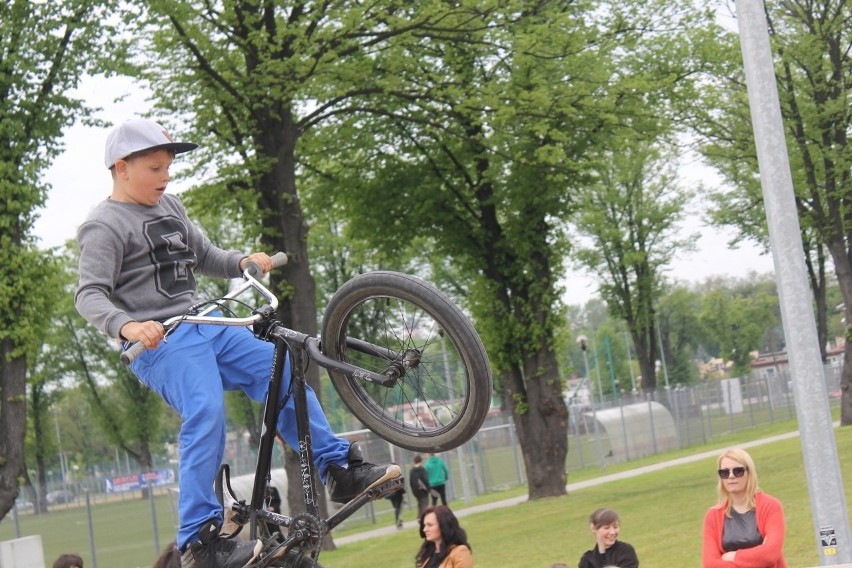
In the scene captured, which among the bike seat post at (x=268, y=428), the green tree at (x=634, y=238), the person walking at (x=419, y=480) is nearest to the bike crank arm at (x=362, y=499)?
the bike seat post at (x=268, y=428)

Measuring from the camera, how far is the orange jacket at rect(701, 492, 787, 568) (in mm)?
6973

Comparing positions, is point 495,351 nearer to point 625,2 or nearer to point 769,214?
point 625,2

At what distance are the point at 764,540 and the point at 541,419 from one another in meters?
19.7

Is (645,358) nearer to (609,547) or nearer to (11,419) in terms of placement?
(11,419)

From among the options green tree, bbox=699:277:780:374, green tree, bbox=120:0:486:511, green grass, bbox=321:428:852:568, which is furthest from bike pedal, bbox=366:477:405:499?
green tree, bbox=699:277:780:374

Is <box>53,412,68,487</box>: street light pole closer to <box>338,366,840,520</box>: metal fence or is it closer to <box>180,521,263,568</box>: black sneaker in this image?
<box>338,366,840,520</box>: metal fence

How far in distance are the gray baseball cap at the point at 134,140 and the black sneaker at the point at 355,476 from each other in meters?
1.54

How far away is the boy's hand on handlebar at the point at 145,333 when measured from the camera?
14.9ft

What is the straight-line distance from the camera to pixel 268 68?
18125mm

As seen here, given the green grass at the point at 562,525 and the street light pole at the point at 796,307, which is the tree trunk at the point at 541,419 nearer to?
the green grass at the point at 562,525

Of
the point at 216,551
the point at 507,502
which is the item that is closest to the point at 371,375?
the point at 216,551

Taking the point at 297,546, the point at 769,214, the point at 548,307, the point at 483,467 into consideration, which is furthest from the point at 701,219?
the point at 297,546

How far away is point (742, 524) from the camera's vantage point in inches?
283

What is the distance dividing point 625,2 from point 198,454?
21475mm
